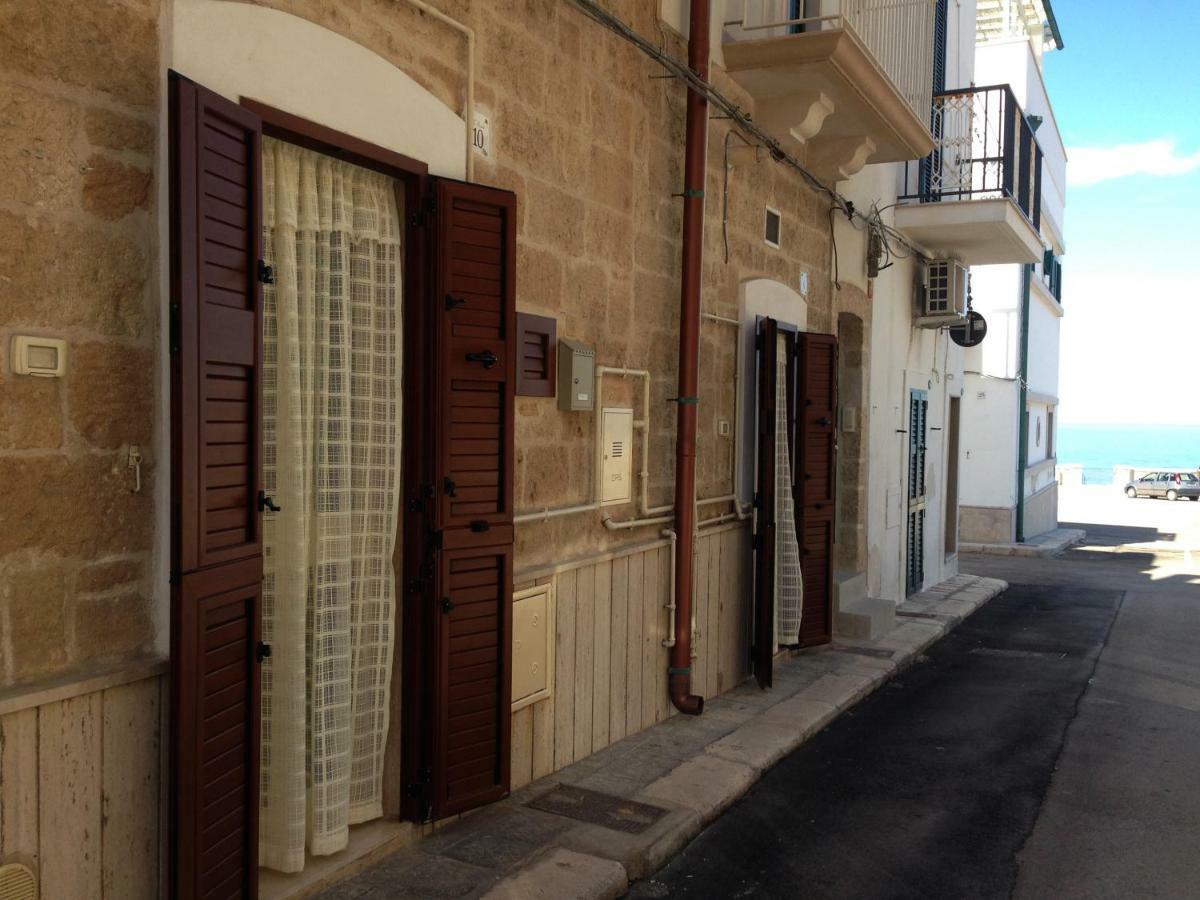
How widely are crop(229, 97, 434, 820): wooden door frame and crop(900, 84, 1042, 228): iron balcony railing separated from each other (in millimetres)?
7988

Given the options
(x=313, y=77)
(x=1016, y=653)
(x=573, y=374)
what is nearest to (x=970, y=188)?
(x=1016, y=653)

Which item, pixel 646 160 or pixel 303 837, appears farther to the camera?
pixel 646 160

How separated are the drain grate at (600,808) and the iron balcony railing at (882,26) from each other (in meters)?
4.54

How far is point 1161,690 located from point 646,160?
226 inches

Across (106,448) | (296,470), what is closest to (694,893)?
(296,470)

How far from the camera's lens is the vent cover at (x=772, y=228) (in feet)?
26.5

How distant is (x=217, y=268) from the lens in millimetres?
3281

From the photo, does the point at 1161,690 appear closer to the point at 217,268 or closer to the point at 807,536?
the point at 807,536

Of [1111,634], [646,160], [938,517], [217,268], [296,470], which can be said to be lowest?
[1111,634]

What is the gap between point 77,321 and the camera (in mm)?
3047

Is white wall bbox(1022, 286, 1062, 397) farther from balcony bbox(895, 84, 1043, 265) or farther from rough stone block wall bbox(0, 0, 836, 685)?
rough stone block wall bbox(0, 0, 836, 685)

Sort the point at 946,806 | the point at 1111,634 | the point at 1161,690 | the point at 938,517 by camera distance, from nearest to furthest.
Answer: the point at 946,806, the point at 1161,690, the point at 1111,634, the point at 938,517

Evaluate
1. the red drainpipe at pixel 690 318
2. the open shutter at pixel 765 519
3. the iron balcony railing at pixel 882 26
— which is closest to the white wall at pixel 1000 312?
the iron balcony railing at pixel 882 26

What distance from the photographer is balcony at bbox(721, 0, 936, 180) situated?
7020 millimetres
